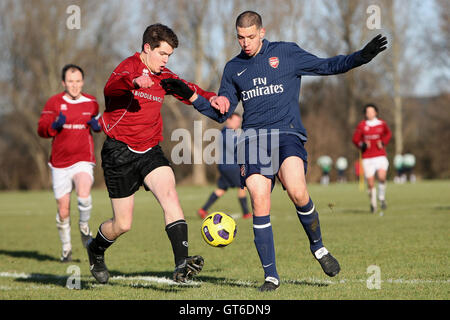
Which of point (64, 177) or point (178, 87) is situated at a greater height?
point (178, 87)

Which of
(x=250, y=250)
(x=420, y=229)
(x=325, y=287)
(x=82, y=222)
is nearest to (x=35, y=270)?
(x=82, y=222)

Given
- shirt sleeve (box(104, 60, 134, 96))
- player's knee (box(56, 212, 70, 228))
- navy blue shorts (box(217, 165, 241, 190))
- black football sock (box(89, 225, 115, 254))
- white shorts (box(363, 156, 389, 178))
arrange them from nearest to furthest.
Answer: shirt sleeve (box(104, 60, 134, 96)), black football sock (box(89, 225, 115, 254)), player's knee (box(56, 212, 70, 228)), navy blue shorts (box(217, 165, 241, 190)), white shorts (box(363, 156, 389, 178))

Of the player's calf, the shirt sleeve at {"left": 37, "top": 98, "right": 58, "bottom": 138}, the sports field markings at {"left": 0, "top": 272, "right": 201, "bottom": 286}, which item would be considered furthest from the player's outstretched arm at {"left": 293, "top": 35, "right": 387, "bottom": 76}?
the shirt sleeve at {"left": 37, "top": 98, "right": 58, "bottom": 138}

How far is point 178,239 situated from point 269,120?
54.9 inches

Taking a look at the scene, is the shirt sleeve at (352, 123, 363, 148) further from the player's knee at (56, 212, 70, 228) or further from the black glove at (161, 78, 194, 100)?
the black glove at (161, 78, 194, 100)

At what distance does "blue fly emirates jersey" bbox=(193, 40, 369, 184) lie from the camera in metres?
6.05

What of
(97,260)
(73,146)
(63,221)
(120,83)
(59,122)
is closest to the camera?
(120,83)

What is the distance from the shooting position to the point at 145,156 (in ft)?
20.6

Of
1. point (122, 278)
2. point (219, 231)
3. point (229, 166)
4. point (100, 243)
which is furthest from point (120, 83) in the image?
point (229, 166)

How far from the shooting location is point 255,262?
8.19 meters

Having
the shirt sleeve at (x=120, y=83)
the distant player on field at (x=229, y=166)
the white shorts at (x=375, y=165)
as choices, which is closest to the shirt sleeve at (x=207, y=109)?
the shirt sleeve at (x=120, y=83)

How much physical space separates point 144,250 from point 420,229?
467 cm

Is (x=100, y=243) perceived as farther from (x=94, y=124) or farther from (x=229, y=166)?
(x=229, y=166)

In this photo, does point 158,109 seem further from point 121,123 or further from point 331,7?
point 331,7
